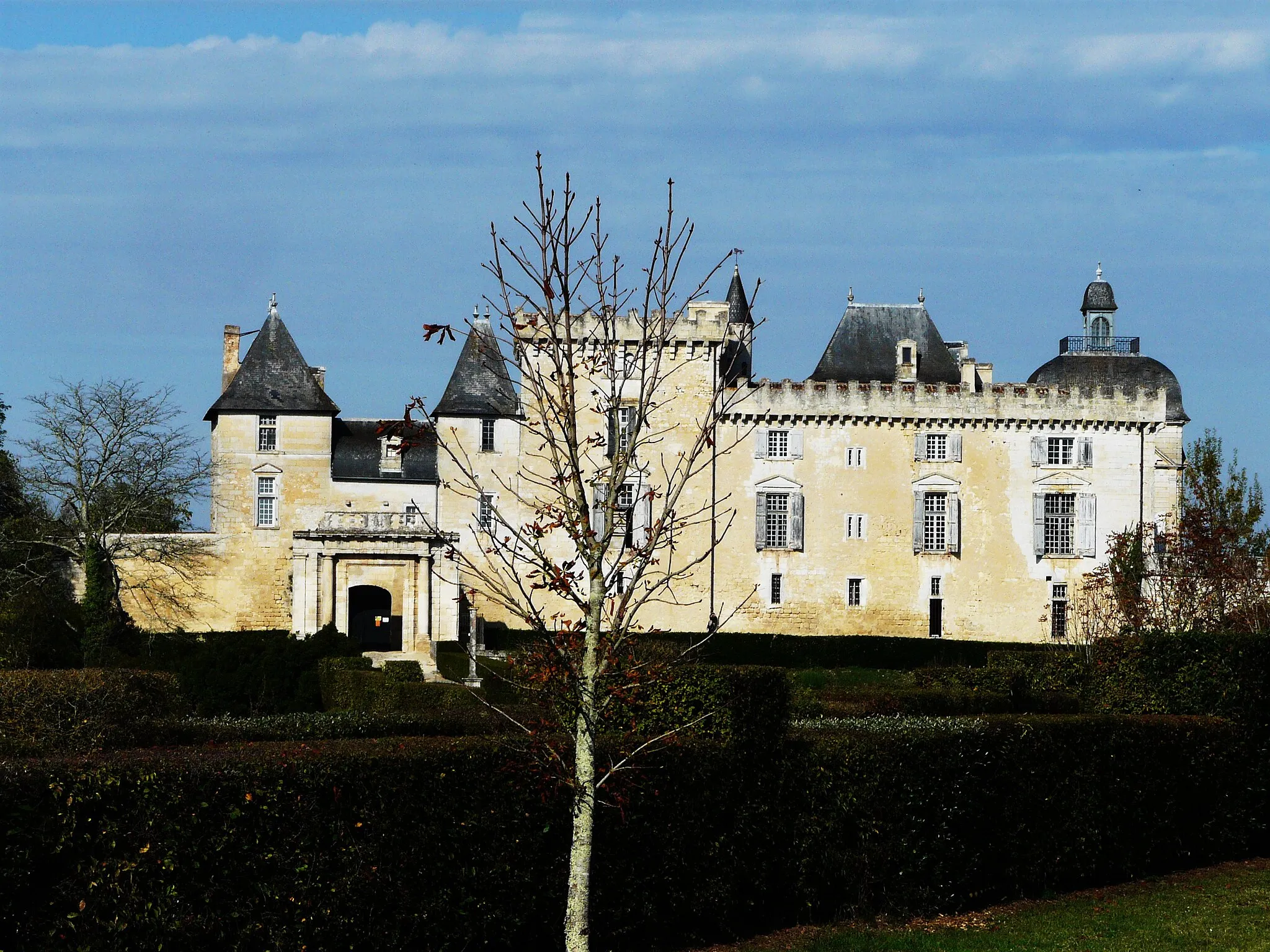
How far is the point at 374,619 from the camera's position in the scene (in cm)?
4253

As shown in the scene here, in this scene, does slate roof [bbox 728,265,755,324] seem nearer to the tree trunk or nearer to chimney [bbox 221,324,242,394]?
chimney [bbox 221,324,242,394]

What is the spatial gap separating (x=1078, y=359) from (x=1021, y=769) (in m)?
40.3

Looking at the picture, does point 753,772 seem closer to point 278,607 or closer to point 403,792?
point 403,792

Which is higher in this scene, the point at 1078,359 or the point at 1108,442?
the point at 1078,359

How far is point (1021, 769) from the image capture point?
11.5 m

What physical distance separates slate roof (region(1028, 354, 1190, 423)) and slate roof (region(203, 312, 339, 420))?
23355 millimetres

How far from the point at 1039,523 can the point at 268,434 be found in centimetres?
2262

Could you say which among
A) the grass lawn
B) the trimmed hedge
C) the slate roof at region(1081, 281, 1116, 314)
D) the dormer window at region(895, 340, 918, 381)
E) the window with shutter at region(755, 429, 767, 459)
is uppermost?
the slate roof at region(1081, 281, 1116, 314)

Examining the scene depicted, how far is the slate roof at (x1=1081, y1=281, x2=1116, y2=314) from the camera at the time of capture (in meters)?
49.9

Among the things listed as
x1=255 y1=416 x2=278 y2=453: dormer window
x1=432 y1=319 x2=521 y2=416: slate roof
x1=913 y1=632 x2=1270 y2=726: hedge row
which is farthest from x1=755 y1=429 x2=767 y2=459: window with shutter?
x1=913 y1=632 x2=1270 y2=726: hedge row

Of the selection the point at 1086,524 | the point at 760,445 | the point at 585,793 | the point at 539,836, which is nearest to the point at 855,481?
the point at 760,445

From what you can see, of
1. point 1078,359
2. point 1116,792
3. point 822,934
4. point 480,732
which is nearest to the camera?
point 822,934

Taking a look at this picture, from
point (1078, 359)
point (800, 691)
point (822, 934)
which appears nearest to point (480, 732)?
point (822, 934)

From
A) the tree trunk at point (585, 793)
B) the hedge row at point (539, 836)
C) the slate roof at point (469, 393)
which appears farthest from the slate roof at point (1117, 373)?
the tree trunk at point (585, 793)
